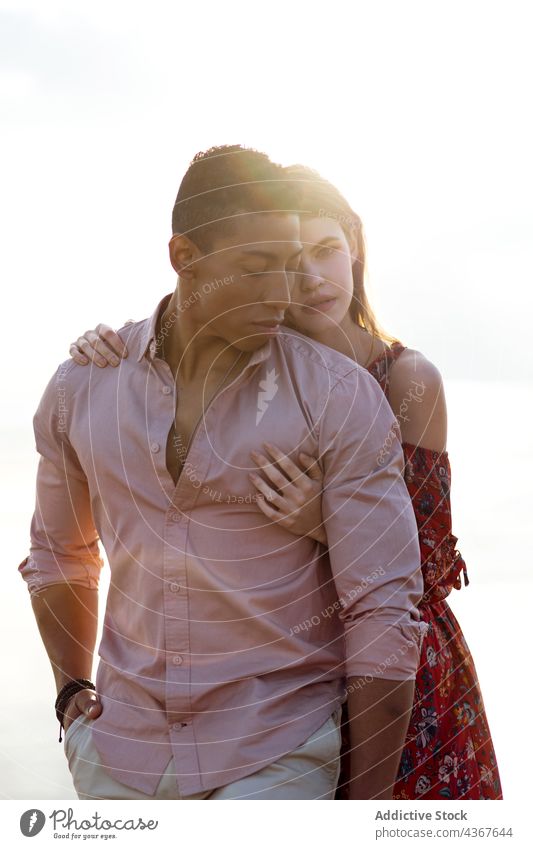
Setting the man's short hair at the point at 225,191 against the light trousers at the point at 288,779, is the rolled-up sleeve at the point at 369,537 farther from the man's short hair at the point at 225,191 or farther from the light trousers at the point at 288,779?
the man's short hair at the point at 225,191

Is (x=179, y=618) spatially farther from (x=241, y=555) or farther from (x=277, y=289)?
(x=277, y=289)

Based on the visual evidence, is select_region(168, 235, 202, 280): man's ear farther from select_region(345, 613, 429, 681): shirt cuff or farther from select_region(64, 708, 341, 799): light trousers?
select_region(64, 708, 341, 799): light trousers

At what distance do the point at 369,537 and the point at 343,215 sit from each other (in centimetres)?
85

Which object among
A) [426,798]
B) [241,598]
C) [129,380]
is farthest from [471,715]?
[129,380]

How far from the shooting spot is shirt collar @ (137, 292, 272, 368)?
2.19 metres

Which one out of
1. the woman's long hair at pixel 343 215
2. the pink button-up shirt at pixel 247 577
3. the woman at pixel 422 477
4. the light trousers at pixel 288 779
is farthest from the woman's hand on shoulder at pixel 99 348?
the light trousers at pixel 288 779

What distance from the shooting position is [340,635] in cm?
218

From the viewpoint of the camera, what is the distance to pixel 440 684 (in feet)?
7.79

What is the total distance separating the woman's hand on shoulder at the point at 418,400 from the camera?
2461mm

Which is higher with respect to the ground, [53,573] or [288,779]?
[53,573]

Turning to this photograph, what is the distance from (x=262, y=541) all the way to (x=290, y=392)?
28 centimetres

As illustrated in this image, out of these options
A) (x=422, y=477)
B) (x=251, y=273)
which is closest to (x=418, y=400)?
(x=422, y=477)

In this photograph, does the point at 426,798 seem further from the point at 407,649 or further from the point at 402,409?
the point at 402,409
